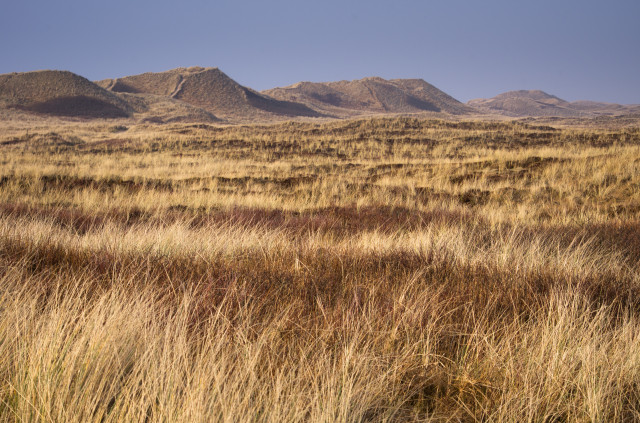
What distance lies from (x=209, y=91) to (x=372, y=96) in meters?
63.0

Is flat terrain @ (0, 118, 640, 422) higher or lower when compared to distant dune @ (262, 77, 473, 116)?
lower

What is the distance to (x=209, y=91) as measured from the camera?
109 metres

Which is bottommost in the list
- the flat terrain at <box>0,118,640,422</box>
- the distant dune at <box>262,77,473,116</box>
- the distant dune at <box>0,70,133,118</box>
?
the flat terrain at <box>0,118,640,422</box>

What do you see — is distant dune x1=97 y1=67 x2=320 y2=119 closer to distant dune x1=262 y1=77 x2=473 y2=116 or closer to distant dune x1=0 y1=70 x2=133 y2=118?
distant dune x1=262 y1=77 x2=473 y2=116

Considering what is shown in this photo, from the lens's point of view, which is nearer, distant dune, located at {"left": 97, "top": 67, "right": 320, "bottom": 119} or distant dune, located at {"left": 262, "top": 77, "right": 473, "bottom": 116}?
distant dune, located at {"left": 97, "top": 67, "right": 320, "bottom": 119}

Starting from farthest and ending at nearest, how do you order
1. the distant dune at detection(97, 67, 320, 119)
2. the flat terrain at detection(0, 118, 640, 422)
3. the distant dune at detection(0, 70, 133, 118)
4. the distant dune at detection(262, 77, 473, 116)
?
the distant dune at detection(262, 77, 473, 116), the distant dune at detection(97, 67, 320, 119), the distant dune at detection(0, 70, 133, 118), the flat terrain at detection(0, 118, 640, 422)

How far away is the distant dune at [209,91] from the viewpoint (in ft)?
341

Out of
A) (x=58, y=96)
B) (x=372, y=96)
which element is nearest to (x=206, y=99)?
(x=58, y=96)

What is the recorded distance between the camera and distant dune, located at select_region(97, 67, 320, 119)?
103938mm

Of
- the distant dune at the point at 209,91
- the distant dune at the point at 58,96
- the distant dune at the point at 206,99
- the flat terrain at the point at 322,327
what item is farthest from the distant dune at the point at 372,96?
the flat terrain at the point at 322,327

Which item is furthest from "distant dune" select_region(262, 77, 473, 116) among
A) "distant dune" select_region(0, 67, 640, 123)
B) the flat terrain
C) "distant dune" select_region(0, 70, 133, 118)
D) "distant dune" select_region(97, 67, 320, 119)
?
the flat terrain

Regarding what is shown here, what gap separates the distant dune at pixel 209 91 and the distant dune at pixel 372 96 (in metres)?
16.6

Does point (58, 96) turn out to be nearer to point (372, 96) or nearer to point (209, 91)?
point (209, 91)

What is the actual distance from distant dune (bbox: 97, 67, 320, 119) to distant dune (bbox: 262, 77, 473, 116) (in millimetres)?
16617
